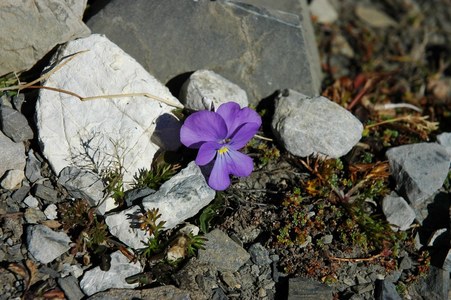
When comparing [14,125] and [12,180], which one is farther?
[14,125]

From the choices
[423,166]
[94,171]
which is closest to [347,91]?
[423,166]

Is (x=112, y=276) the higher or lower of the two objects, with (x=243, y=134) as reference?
lower

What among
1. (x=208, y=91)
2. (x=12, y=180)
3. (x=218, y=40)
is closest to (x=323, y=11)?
(x=218, y=40)

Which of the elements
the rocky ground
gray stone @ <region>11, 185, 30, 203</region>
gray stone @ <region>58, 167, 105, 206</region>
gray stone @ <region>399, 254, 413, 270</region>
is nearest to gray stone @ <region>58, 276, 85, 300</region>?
the rocky ground

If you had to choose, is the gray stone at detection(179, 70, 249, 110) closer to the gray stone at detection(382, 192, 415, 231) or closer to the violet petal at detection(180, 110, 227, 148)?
the violet petal at detection(180, 110, 227, 148)

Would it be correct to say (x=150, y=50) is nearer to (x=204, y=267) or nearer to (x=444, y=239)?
(x=204, y=267)

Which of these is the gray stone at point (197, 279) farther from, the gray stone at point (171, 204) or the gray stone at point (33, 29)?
the gray stone at point (33, 29)

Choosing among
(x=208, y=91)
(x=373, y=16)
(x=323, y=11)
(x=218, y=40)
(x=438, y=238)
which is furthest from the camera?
(x=373, y=16)

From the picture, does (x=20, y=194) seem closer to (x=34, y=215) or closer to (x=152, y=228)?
(x=34, y=215)
